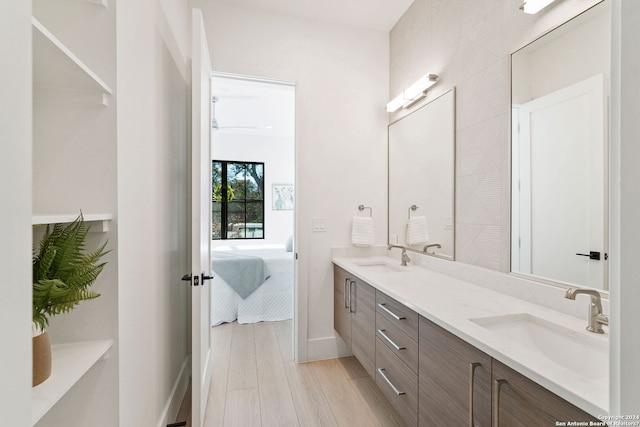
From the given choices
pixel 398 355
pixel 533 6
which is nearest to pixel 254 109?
pixel 533 6

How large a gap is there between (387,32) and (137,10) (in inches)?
83.2

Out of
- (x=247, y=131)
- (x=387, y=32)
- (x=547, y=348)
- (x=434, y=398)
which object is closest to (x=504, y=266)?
(x=547, y=348)

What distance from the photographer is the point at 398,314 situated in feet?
5.03

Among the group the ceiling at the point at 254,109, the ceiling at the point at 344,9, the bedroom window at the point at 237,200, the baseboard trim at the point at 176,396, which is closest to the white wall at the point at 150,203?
the baseboard trim at the point at 176,396

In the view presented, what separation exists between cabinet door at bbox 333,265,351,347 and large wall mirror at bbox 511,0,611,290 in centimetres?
115

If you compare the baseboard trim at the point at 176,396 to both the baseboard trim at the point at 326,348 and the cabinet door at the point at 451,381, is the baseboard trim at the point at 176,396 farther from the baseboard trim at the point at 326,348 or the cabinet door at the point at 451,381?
the cabinet door at the point at 451,381

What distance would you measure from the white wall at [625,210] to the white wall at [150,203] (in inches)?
48.8

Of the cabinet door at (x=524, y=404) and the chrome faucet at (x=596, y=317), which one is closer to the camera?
the cabinet door at (x=524, y=404)

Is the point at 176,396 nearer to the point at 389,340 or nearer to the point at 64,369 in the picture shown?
the point at 64,369

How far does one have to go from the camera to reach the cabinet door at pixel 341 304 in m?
2.25

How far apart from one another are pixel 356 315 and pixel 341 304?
305 mm

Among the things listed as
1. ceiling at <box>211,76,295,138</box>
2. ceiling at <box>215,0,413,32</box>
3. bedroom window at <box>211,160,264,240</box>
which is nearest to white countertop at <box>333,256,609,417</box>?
ceiling at <box>211,76,295,138</box>

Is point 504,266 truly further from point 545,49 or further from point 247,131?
point 247,131

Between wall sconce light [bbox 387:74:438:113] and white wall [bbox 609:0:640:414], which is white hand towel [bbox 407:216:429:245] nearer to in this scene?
wall sconce light [bbox 387:74:438:113]
